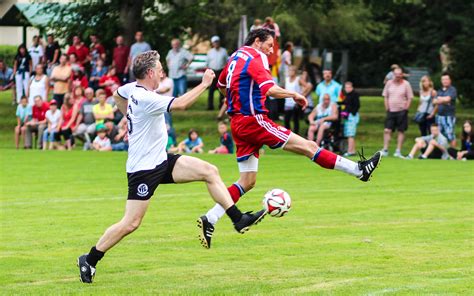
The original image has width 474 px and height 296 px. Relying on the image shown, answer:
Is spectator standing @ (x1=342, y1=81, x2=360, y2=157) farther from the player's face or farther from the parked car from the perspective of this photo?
the parked car

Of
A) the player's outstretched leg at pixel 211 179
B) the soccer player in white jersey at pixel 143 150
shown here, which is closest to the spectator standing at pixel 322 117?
the player's outstretched leg at pixel 211 179

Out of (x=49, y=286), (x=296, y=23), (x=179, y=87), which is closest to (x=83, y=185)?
(x=49, y=286)

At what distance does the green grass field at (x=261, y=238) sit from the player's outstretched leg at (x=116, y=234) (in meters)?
0.16

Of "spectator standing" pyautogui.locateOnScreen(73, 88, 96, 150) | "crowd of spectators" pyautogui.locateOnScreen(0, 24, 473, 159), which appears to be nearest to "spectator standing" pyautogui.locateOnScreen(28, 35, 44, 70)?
"crowd of spectators" pyautogui.locateOnScreen(0, 24, 473, 159)

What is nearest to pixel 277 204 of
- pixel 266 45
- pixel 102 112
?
pixel 266 45

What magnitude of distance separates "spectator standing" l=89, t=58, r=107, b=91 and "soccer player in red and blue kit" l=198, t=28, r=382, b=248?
69.8 feet

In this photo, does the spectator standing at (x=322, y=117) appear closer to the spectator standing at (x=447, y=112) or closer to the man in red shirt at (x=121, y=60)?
the spectator standing at (x=447, y=112)

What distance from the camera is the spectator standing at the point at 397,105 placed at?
90.7 feet

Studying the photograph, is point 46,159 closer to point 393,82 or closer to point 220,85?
point 393,82

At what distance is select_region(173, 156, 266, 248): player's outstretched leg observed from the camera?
10.7 metres

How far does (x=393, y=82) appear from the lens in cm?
2811

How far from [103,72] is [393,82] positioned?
31.5ft

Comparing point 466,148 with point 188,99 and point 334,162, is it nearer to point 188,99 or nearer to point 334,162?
point 334,162

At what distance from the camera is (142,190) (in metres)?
10.4
